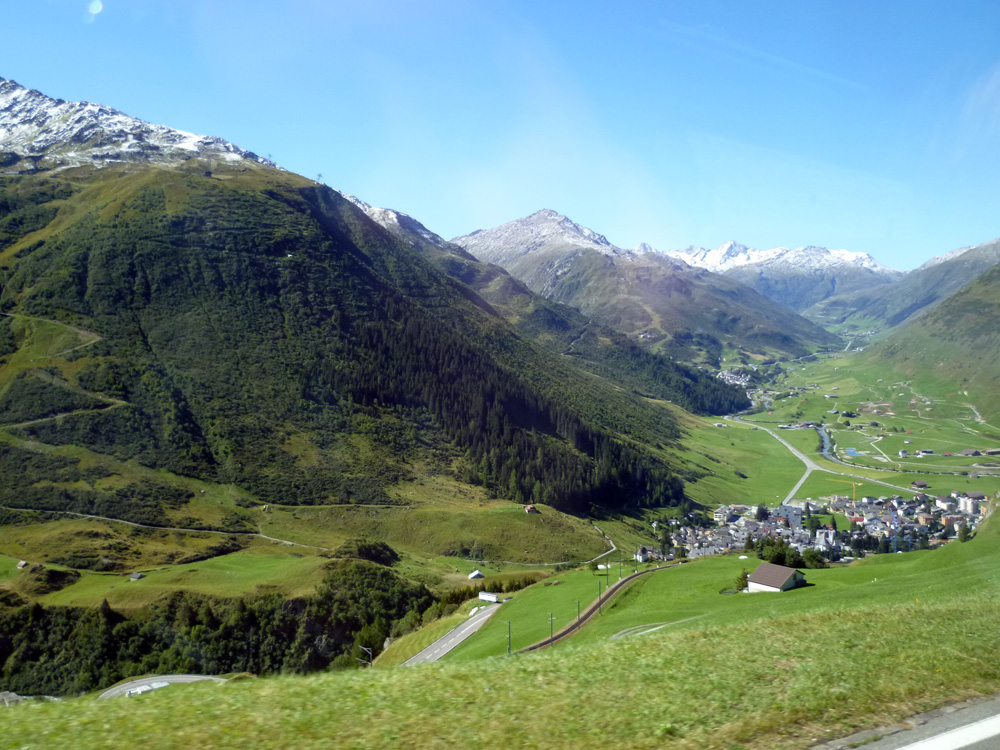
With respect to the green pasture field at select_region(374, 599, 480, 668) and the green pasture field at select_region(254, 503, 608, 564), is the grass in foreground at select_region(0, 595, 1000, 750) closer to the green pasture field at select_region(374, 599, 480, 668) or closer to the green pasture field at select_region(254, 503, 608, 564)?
the green pasture field at select_region(374, 599, 480, 668)

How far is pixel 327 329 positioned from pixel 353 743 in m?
151

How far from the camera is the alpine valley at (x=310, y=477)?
49.4 m

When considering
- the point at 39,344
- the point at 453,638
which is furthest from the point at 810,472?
the point at 39,344

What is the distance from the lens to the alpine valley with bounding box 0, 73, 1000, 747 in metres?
49.4

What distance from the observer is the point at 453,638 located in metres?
50.8

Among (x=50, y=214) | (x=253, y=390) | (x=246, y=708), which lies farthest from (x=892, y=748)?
(x=50, y=214)

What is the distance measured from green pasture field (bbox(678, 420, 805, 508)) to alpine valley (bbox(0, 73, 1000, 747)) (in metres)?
1.28

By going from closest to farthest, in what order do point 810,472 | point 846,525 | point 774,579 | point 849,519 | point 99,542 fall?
point 774,579, point 99,542, point 846,525, point 849,519, point 810,472

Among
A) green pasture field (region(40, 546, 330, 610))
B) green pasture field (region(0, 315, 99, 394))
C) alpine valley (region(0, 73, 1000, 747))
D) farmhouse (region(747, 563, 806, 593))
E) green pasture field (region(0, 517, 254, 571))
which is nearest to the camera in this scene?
farmhouse (region(747, 563, 806, 593))

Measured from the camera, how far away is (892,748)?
8.06 meters

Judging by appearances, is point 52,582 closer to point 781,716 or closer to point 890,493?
point 781,716

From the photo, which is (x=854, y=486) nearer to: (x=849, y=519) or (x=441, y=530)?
(x=849, y=519)

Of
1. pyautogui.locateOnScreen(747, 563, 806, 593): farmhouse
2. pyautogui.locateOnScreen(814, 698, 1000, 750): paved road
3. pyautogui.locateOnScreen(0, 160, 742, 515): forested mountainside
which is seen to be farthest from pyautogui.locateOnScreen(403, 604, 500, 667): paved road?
pyautogui.locateOnScreen(0, 160, 742, 515): forested mountainside

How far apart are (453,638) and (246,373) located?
95.4m
